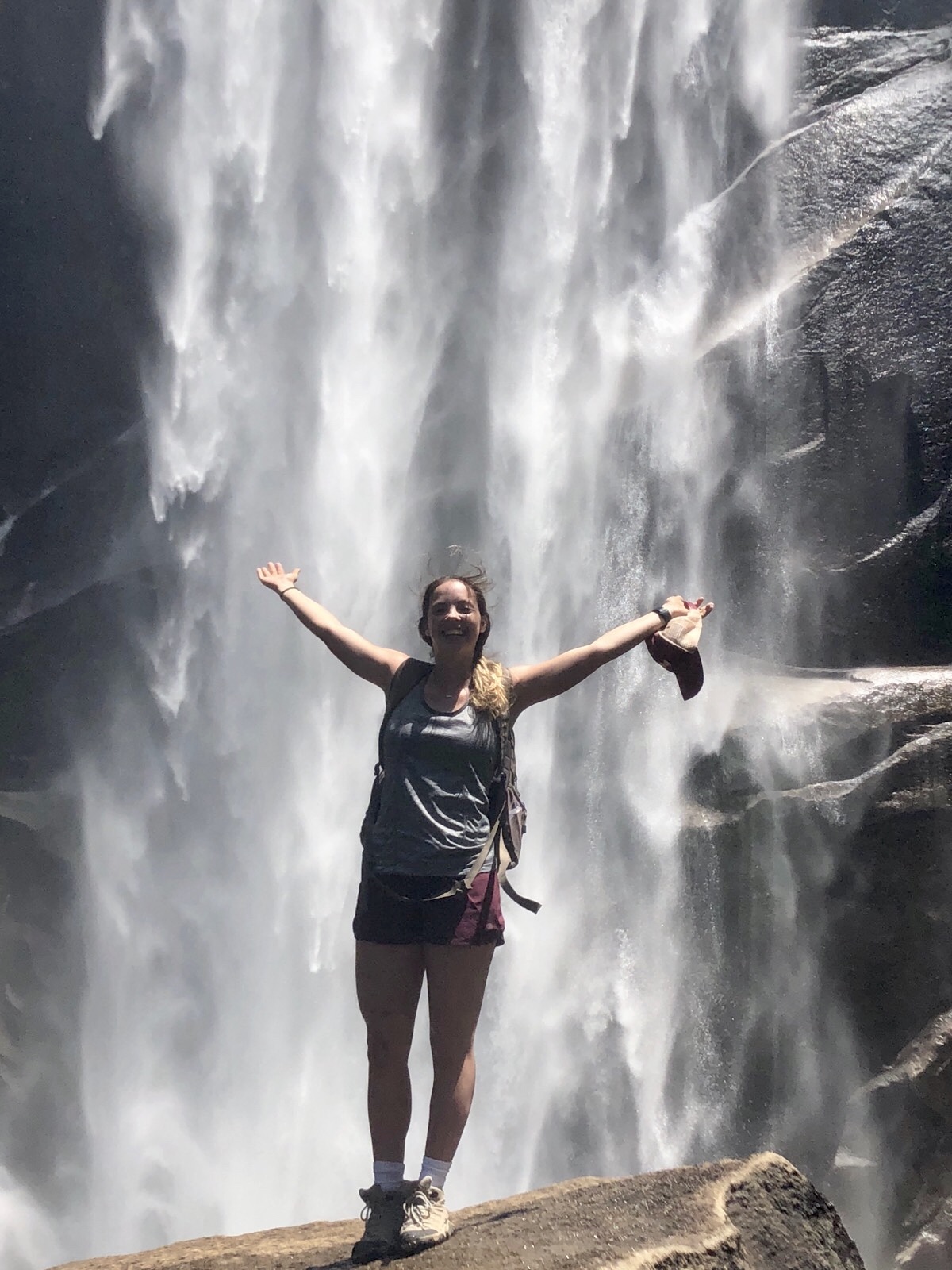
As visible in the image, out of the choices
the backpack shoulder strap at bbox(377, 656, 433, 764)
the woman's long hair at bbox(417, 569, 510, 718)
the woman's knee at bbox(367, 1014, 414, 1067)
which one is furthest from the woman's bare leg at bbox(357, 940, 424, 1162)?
the woman's long hair at bbox(417, 569, 510, 718)

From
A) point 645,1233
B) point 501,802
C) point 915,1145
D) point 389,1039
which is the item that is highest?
point 501,802

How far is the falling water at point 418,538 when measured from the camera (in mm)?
6320

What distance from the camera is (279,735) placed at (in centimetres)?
760

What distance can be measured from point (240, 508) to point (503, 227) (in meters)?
2.75

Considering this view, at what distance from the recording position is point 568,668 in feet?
8.04

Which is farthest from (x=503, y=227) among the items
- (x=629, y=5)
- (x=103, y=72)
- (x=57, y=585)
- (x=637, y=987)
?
(x=637, y=987)

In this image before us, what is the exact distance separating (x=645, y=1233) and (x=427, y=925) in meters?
0.78

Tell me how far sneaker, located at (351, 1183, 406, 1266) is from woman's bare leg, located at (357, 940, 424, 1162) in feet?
0.24

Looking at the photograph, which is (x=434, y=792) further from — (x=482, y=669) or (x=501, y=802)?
(x=482, y=669)

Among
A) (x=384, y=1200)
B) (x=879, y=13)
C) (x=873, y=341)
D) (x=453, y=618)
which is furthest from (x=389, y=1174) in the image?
(x=879, y=13)

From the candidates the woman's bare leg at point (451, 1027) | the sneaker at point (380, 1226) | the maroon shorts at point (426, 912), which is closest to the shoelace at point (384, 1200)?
the sneaker at point (380, 1226)

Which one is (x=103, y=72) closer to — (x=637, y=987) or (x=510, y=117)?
(x=510, y=117)

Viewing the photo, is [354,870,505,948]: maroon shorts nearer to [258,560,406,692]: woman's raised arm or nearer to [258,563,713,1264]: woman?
[258,563,713,1264]: woman

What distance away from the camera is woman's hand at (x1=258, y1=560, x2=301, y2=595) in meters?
2.69
